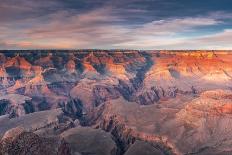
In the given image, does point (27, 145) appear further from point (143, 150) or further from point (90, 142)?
point (90, 142)

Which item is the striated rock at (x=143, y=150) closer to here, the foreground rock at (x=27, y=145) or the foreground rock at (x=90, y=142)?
the foreground rock at (x=90, y=142)

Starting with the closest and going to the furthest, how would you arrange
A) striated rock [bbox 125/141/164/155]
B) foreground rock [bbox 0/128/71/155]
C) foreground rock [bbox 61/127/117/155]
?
foreground rock [bbox 0/128/71/155]
striated rock [bbox 125/141/164/155]
foreground rock [bbox 61/127/117/155]

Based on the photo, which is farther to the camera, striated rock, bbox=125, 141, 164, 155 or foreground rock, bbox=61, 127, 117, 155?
foreground rock, bbox=61, 127, 117, 155

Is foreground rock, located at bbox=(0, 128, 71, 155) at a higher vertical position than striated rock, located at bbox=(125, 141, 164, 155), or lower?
higher

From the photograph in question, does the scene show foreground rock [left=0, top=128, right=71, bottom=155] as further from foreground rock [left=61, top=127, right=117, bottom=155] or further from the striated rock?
the striated rock

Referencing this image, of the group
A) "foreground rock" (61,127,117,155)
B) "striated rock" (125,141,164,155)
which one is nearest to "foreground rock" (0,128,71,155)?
"foreground rock" (61,127,117,155)

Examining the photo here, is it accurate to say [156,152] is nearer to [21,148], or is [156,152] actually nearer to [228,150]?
[228,150]

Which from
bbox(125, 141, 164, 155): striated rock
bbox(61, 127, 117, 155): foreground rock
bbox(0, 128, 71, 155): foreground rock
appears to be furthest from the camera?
bbox(61, 127, 117, 155): foreground rock

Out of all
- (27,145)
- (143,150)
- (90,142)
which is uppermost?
(27,145)

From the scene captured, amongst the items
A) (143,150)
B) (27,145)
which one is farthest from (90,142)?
(27,145)
